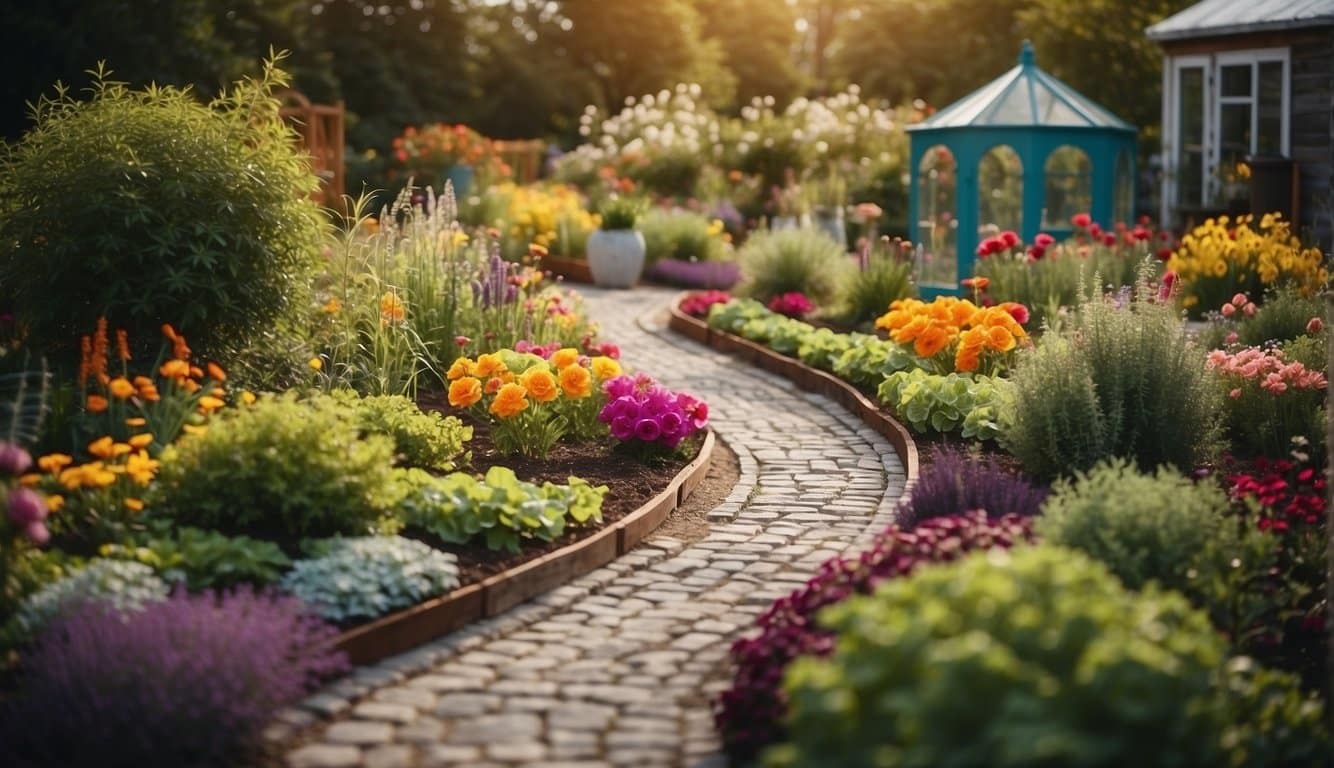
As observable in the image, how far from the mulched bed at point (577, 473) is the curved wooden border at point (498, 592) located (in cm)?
7

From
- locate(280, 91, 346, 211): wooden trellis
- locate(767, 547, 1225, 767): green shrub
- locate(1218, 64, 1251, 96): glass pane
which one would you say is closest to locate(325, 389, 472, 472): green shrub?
locate(767, 547, 1225, 767): green shrub

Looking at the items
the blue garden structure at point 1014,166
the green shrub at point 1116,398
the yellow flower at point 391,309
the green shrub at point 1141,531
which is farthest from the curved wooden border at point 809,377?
the yellow flower at point 391,309

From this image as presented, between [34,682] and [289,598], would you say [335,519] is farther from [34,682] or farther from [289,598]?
Result: [34,682]

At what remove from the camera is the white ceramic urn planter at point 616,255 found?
1619cm

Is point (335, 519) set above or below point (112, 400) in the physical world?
below

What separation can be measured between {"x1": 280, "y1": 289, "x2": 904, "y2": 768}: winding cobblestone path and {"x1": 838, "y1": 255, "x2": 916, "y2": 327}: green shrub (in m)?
4.23

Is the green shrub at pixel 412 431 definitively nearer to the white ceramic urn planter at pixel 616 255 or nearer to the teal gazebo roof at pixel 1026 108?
the teal gazebo roof at pixel 1026 108

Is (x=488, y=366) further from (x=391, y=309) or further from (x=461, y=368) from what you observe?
(x=391, y=309)

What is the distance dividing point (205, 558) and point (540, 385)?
97.0 inches

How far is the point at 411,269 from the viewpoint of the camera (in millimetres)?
9047

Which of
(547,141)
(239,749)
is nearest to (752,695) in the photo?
(239,749)

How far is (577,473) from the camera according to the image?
721 centimetres

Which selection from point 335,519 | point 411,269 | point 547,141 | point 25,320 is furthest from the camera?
point 547,141

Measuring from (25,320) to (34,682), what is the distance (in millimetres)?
3309
